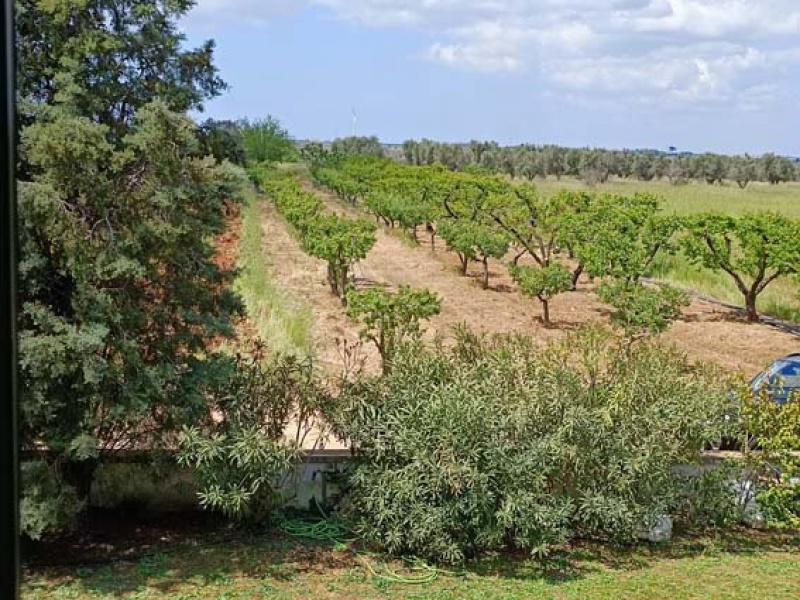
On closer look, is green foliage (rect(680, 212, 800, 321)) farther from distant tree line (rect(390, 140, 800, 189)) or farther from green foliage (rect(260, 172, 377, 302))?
distant tree line (rect(390, 140, 800, 189))

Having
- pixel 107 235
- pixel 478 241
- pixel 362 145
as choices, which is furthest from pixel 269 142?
pixel 107 235

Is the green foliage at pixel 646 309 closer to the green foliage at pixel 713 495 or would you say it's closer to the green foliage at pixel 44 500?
the green foliage at pixel 713 495

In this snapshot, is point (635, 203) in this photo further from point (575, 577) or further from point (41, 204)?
point (41, 204)

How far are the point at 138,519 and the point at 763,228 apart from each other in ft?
26.5

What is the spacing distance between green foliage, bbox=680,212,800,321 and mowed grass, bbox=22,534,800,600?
627 centimetres

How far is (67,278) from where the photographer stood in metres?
3.74

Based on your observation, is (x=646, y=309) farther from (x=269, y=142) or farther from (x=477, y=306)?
(x=269, y=142)

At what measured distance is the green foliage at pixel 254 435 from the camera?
3762 millimetres

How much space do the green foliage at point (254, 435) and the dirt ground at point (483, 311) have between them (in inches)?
104

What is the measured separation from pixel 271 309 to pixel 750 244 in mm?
5406

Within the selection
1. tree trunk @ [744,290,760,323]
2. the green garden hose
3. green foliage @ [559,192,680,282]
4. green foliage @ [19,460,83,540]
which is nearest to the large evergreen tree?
green foliage @ [19,460,83,540]

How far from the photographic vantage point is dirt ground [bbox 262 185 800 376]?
28.6 feet

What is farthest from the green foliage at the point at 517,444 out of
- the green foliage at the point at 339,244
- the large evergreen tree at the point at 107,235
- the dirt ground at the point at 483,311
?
the green foliage at the point at 339,244

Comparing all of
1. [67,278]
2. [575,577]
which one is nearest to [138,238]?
[67,278]
